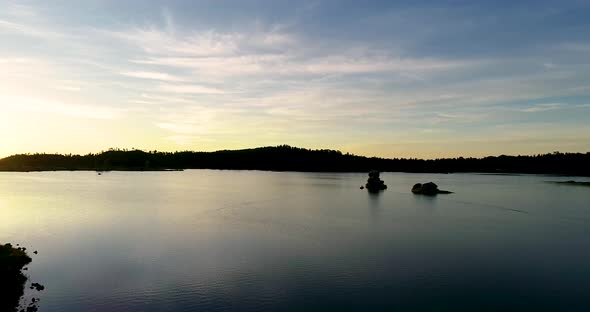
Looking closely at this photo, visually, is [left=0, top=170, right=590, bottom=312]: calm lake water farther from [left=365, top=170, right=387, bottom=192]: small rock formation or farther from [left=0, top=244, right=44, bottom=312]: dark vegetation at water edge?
[left=365, top=170, right=387, bottom=192]: small rock formation

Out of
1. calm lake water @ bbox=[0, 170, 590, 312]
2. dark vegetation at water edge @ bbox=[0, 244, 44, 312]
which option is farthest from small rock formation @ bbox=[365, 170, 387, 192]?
dark vegetation at water edge @ bbox=[0, 244, 44, 312]

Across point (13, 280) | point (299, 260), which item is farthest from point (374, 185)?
point (13, 280)

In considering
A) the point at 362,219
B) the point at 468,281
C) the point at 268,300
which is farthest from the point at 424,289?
the point at 362,219

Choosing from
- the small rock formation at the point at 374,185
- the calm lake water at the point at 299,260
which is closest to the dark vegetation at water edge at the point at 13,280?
the calm lake water at the point at 299,260

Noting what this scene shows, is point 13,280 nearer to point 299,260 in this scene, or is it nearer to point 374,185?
point 299,260

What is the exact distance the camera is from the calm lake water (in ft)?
70.2

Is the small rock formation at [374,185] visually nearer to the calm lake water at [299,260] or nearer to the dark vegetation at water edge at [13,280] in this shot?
the calm lake water at [299,260]

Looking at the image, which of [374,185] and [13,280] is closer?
[13,280]

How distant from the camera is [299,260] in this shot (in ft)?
98.7

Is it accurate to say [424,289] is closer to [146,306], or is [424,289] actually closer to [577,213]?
[146,306]

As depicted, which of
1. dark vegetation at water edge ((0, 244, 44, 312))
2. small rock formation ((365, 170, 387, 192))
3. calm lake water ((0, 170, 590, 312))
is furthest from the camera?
small rock formation ((365, 170, 387, 192))

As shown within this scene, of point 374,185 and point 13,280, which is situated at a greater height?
point 374,185

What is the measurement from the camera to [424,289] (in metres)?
23.4

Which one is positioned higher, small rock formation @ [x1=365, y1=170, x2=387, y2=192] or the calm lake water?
small rock formation @ [x1=365, y1=170, x2=387, y2=192]
